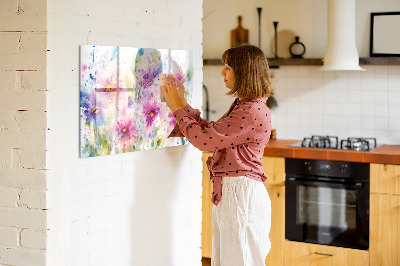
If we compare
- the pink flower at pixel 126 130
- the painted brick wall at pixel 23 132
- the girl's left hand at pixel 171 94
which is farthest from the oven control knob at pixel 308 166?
the painted brick wall at pixel 23 132

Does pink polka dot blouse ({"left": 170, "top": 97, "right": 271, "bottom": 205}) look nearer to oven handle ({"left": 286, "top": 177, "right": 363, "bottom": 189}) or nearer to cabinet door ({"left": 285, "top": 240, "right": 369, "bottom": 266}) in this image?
oven handle ({"left": 286, "top": 177, "right": 363, "bottom": 189})

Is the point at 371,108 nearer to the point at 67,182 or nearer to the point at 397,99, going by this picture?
the point at 397,99

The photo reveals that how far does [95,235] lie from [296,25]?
10.0 feet

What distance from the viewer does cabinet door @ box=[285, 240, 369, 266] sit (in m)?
4.41

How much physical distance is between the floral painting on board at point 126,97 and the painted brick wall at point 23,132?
8.1 inches

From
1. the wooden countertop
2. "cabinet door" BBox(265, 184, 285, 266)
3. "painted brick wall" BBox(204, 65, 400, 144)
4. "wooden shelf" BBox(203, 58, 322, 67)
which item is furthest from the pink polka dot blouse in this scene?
"painted brick wall" BBox(204, 65, 400, 144)

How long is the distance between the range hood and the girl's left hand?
79.0 inches

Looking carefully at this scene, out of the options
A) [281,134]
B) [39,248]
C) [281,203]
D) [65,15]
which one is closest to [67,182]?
[39,248]

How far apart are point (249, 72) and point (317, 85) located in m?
2.34

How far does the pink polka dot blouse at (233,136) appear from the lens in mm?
2863

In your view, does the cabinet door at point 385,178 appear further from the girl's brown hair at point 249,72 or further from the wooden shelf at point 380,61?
the girl's brown hair at point 249,72

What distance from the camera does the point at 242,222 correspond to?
2943 mm

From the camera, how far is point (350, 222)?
14.6 ft

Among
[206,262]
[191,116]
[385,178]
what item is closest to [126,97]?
[191,116]
